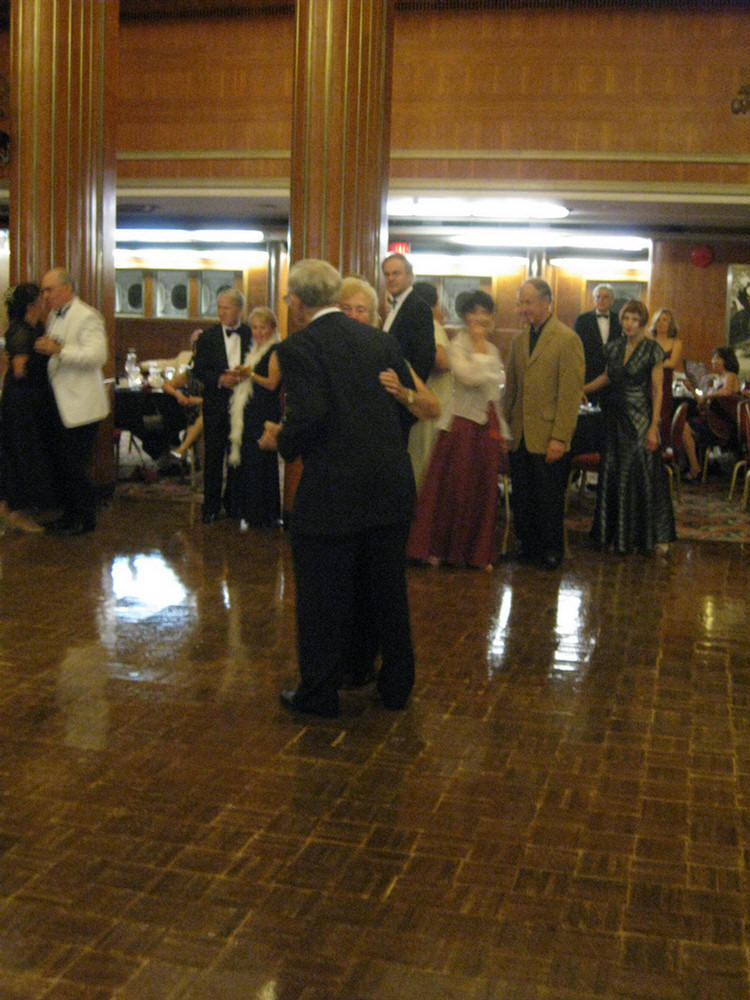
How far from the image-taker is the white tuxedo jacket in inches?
294

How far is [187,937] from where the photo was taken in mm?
2646

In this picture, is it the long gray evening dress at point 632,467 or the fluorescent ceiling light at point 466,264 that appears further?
the fluorescent ceiling light at point 466,264

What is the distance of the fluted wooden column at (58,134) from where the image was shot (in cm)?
823

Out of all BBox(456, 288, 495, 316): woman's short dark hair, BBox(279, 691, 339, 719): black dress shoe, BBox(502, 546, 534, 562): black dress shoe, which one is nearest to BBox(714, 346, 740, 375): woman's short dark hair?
BBox(502, 546, 534, 562): black dress shoe

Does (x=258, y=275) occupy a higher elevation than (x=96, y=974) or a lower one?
higher

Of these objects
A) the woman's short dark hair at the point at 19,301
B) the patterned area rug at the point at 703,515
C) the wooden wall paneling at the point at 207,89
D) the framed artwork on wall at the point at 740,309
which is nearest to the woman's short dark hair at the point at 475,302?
the patterned area rug at the point at 703,515

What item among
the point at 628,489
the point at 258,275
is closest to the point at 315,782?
the point at 628,489

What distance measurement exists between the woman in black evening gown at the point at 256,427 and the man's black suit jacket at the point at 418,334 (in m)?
2.29

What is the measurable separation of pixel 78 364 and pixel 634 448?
3.51 meters

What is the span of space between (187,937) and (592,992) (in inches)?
34.7

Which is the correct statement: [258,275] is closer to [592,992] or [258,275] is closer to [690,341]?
[690,341]

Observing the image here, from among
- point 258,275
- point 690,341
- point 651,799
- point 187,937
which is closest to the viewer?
point 187,937

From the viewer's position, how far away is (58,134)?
8.28 metres

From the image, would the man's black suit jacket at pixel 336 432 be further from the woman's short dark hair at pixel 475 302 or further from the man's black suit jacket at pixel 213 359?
the man's black suit jacket at pixel 213 359
